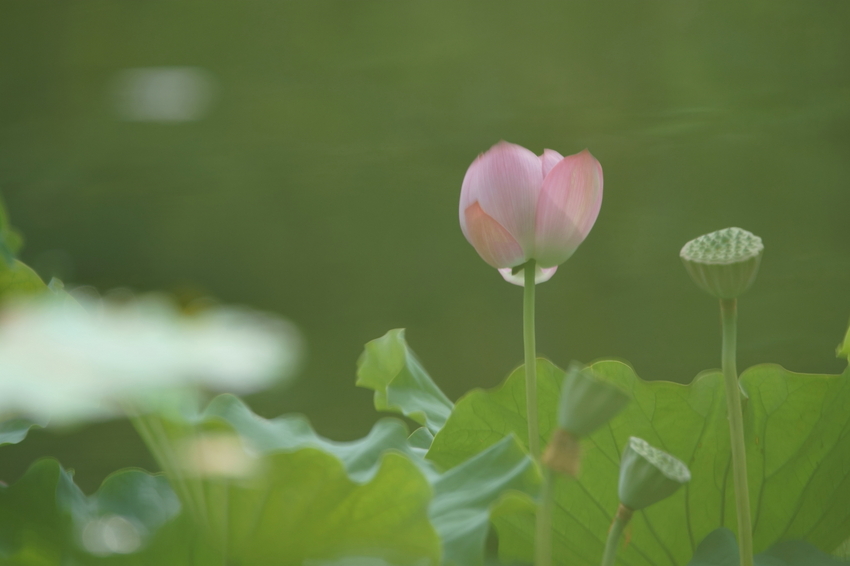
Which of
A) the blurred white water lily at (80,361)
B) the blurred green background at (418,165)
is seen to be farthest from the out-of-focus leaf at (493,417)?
the blurred green background at (418,165)

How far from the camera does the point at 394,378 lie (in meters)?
0.40

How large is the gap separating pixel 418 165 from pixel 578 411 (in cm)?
146

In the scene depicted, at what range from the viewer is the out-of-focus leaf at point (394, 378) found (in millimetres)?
398

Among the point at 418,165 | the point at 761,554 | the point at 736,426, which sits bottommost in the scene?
the point at 418,165

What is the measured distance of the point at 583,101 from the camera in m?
1.53

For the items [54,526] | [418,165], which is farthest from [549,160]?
[418,165]

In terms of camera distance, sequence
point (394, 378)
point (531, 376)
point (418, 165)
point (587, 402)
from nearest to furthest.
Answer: point (587, 402) < point (531, 376) < point (394, 378) < point (418, 165)

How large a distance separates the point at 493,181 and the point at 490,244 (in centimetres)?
3

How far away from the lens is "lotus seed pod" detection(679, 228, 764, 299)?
226 mm

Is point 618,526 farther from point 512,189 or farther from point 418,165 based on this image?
point 418,165

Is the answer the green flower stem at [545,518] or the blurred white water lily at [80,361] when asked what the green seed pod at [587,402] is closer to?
the green flower stem at [545,518]

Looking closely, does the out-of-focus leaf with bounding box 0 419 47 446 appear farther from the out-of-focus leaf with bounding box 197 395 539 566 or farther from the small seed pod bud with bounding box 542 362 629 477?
the small seed pod bud with bounding box 542 362 629 477

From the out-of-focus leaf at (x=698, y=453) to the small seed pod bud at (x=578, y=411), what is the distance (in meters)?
0.15

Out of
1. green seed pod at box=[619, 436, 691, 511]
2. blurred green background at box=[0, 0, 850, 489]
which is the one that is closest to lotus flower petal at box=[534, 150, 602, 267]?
green seed pod at box=[619, 436, 691, 511]
